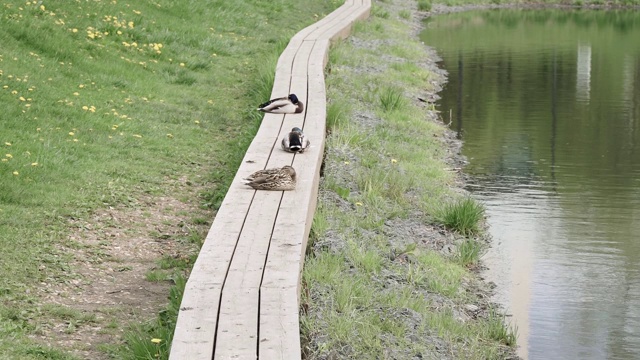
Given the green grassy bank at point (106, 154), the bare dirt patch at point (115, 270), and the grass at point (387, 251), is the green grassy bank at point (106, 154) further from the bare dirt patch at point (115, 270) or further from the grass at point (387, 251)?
the grass at point (387, 251)

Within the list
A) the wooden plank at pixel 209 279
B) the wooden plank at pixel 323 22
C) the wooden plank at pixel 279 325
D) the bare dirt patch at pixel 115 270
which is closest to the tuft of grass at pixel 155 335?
the bare dirt patch at pixel 115 270

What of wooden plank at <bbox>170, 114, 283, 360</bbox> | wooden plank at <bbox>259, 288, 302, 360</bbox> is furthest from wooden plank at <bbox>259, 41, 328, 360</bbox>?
wooden plank at <bbox>170, 114, 283, 360</bbox>

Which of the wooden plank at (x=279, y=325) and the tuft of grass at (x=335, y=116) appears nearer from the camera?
the wooden plank at (x=279, y=325)

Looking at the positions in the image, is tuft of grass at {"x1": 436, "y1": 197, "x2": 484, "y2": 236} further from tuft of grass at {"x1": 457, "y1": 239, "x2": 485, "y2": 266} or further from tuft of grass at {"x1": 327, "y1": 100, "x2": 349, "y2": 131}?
tuft of grass at {"x1": 327, "y1": 100, "x2": 349, "y2": 131}

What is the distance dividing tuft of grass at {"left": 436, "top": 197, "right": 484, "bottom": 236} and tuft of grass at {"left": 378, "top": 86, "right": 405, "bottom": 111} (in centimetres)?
584

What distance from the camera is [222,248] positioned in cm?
750

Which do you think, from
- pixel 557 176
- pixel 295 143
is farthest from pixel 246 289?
pixel 557 176

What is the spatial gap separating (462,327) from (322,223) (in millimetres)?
1905

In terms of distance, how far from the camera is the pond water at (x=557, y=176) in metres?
9.23

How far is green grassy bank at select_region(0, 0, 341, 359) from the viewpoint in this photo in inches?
308

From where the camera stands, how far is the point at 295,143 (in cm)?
1058

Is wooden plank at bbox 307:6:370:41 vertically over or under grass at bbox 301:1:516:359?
over

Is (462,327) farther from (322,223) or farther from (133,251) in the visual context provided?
(133,251)

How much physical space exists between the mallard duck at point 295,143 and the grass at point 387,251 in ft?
1.95
